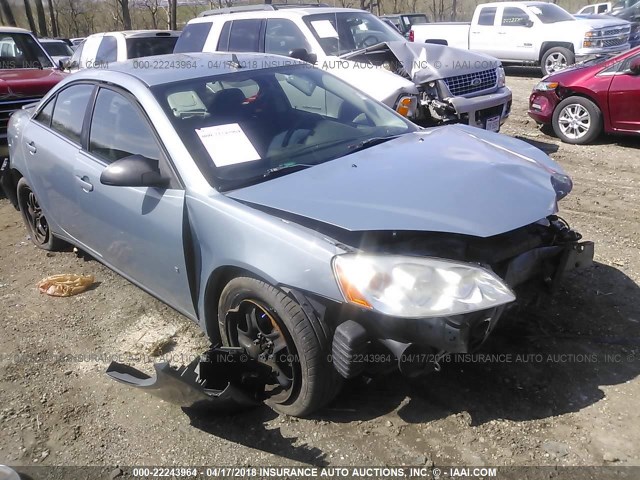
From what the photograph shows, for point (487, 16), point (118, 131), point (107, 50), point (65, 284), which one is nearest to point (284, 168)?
point (118, 131)

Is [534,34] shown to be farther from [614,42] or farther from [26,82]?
[26,82]

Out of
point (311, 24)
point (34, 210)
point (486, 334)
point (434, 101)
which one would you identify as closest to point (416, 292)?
point (486, 334)

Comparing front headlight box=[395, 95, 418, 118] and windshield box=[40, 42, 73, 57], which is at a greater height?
windshield box=[40, 42, 73, 57]

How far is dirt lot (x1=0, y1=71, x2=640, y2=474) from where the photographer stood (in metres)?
2.61

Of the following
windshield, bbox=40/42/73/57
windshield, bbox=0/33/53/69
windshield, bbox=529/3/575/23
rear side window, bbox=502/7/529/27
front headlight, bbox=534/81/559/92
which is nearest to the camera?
front headlight, bbox=534/81/559/92

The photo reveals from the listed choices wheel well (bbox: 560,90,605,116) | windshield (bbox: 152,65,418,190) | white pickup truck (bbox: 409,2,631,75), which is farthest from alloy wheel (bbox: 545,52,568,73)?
windshield (bbox: 152,65,418,190)

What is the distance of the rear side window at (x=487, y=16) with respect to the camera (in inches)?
588

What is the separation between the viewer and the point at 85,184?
372 centimetres

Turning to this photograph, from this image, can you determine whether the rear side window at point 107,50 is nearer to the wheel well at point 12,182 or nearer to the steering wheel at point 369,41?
the steering wheel at point 369,41

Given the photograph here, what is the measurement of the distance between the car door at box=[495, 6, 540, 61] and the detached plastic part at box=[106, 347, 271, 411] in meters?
13.4

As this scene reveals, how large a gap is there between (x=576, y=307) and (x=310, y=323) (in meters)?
2.01

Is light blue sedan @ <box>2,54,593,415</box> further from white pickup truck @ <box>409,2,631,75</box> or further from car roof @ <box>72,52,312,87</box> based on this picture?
white pickup truck @ <box>409,2,631,75</box>

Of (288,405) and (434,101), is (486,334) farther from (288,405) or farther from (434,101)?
(434,101)

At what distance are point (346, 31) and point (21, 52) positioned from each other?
4.99 metres
